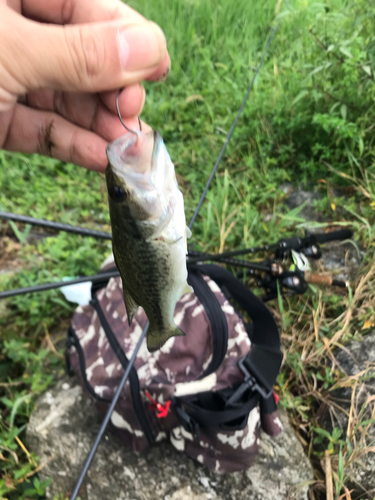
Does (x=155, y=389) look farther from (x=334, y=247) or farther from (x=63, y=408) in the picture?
(x=334, y=247)

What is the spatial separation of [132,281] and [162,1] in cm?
498

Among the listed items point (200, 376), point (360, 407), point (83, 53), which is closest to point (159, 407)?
point (200, 376)

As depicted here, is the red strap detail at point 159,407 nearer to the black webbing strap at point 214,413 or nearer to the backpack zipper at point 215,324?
the black webbing strap at point 214,413

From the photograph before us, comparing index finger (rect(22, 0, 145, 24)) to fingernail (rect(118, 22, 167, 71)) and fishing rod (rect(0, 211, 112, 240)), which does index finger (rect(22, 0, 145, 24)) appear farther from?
fishing rod (rect(0, 211, 112, 240))

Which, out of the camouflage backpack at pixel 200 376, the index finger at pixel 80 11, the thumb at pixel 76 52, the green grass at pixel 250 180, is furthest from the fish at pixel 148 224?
the green grass at pixel 250 180

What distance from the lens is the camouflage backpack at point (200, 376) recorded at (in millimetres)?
1753

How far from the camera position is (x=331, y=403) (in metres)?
2.06

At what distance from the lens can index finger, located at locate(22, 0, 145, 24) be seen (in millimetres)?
1367

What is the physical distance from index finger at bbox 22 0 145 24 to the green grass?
167cm

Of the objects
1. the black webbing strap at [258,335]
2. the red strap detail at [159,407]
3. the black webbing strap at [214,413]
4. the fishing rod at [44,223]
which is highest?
the fishing rod at [44,223]

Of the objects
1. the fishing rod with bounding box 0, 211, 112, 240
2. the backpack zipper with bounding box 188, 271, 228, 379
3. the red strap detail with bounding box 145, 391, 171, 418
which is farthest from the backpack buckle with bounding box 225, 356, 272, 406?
the fishing rod with bounding box 0, 211, 112, 240

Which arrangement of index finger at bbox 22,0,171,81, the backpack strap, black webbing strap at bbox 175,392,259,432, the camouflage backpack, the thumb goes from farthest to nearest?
the backpack strap → the camouflage backpack → black webbing strap at bbox 175,392,259,432 → index finger at bbox 22,0,171,81 → the thumb

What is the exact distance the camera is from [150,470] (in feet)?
6.53

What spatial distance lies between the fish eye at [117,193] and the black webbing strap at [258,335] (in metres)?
1.07
